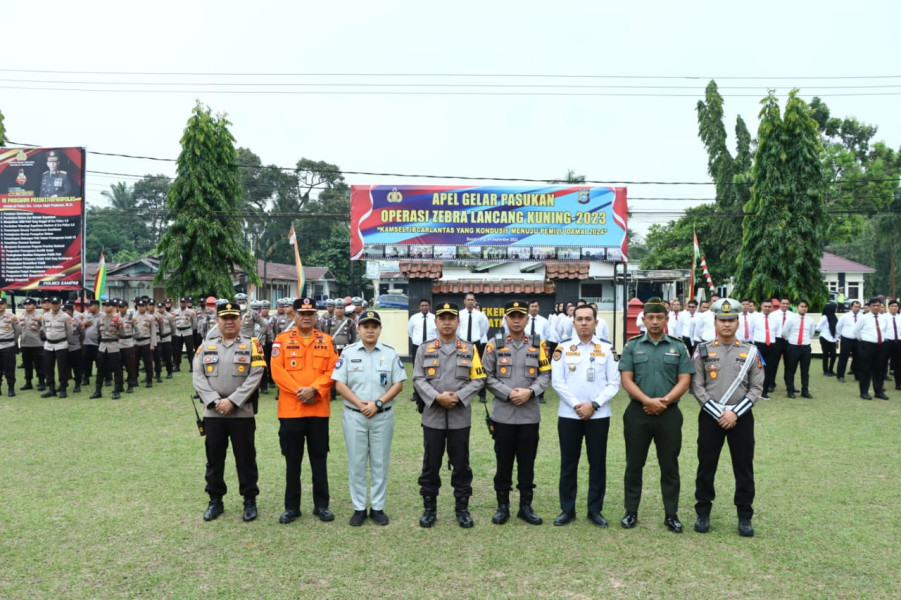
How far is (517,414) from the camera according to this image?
17.1 ft

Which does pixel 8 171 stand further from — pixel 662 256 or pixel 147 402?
pixel 662 256

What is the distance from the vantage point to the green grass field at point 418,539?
402cm

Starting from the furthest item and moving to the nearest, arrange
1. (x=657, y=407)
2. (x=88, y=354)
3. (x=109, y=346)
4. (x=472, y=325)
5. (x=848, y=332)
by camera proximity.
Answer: (x=848, y=332) → (x=88, y=354) → (x=109, y=346) → (x=472, y=325) → (x=657, y=407)

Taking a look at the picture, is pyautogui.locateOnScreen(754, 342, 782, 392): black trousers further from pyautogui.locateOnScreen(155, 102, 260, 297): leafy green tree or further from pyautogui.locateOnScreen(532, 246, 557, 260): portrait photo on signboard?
pyautogui.locateOnScreen(155, 102, 260, 297): leafy green tree

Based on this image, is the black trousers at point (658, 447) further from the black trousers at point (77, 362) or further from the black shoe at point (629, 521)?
the black trousers at point (77, 362)

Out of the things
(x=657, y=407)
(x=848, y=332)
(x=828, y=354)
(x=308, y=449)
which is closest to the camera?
(x=657, y=407)

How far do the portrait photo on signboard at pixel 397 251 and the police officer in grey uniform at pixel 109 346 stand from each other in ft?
19.3

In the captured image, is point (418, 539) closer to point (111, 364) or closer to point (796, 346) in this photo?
point (111, 364)

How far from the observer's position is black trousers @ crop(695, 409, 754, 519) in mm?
4949

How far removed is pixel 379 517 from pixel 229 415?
141 centimetres

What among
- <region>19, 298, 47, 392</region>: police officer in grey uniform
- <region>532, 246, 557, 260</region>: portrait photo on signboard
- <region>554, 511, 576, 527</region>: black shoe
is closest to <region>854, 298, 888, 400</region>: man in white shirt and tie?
<region>532, 246, 557, 260</region>: portrait photo on signboard

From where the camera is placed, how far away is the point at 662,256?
35.2 meters

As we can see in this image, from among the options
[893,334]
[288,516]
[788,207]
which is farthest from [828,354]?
[288,516]

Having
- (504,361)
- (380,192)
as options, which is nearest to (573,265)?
(380,192)
